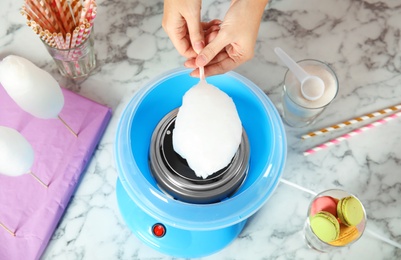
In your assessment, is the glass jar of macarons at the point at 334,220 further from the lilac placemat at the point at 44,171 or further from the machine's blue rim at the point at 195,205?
the lilac placemat at the point at 44,171

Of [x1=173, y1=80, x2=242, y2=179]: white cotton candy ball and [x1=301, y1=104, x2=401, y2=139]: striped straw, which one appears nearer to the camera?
[x1=173, y1=80, x2=242, y2=179]: white cotton candy ball

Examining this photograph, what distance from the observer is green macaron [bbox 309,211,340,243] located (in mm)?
812

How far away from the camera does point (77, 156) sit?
938 mm

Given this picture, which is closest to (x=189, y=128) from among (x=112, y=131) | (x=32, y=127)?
(x=112, y=131)

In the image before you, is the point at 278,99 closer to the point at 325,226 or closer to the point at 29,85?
the point at 325,226

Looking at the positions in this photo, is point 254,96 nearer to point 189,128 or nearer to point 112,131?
point 189,128

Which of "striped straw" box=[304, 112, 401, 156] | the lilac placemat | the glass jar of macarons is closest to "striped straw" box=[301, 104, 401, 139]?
"striped straw" box=[304, 112, 401, 156]

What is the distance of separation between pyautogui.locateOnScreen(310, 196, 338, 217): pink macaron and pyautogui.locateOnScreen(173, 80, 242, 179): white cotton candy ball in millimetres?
213

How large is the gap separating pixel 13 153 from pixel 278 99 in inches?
22.4

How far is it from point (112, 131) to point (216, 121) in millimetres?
324

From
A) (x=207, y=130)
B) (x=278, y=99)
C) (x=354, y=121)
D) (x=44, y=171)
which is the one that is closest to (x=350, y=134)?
(x=354, y=121)

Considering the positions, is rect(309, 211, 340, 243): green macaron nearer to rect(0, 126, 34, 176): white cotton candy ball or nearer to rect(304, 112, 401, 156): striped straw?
rect(304, 112, 401, 156): striped straw

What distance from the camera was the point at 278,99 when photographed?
1.02 m

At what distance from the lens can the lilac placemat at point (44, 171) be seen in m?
0.87
